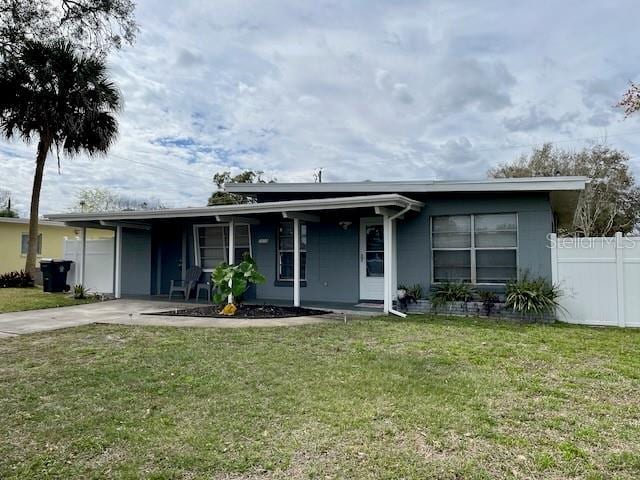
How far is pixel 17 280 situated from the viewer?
1736 centimetres

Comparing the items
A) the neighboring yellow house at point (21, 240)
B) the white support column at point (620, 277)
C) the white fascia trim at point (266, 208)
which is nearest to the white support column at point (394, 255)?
the white fascia trim at point (266, 208)

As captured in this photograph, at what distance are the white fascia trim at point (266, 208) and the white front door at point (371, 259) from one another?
1340 mm

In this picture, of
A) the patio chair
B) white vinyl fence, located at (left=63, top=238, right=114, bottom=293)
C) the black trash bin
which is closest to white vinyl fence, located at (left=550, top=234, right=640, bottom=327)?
the patio chair

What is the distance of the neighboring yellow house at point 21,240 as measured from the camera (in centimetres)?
2095

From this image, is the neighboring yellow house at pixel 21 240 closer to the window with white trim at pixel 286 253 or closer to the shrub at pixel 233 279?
the window with white trim at pixel 286 253

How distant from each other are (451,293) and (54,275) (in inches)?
482

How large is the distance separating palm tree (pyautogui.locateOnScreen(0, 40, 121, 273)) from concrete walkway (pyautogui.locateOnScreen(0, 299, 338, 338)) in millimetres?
8128

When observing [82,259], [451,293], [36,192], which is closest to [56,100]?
[36,192]

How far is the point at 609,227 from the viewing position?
23.7 m

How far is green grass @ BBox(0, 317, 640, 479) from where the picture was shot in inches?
125

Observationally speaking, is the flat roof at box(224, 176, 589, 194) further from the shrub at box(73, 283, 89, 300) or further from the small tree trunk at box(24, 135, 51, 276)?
the small tree trunk at box(24, 135, 51, 276)

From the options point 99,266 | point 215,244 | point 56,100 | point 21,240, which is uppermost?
point 56,100

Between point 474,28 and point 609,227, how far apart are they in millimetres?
17636

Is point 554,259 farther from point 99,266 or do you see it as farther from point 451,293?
point 99,266
